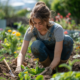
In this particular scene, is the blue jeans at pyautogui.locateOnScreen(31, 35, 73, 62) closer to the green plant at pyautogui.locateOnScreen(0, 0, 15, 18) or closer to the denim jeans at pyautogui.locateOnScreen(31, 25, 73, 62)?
the denim jeans at pyautogui.locateOnScreen(31, 25, 73, 62)

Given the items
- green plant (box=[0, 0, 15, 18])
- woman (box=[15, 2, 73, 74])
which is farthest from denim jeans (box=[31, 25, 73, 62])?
green plant (box=[0, 0, 15, 18])

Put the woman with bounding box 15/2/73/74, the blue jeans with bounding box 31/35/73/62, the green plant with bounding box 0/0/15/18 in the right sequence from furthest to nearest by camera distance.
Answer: the green plant with bounding box 0/0/15/18 < the blue jeans with bounding box 31/35/73/62 < the woman with bounding box 15/2/73/74

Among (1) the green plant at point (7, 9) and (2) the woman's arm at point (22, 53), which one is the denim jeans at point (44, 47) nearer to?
(2) the woman's arm at point (22, 53)

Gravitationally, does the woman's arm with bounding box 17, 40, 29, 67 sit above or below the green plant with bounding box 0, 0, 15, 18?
below

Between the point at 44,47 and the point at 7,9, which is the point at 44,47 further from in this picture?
the point at 7,9

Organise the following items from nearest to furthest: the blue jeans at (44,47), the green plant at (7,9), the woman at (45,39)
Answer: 1. the woman at (45,39)
2. the blue jeans at (44,47)
3. the green plant at (7,9)

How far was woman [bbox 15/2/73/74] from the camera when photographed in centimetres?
162

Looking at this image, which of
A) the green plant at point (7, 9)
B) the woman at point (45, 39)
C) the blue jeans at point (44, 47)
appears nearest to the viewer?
the woman at point (45, 39)

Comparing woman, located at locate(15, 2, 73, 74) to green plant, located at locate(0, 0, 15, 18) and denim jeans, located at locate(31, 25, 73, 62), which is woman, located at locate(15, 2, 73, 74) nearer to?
denim jeans, located at locate(31, 25, 73, 62)

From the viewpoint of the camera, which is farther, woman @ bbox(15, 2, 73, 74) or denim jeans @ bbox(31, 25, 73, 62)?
denim jeans @ bbox(31, 25, 73, 62)

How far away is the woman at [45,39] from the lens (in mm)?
1620

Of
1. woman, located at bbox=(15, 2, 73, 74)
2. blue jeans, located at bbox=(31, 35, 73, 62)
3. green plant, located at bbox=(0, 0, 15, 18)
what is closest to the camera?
woman, located at bbox=(15, 2, 73, 74)

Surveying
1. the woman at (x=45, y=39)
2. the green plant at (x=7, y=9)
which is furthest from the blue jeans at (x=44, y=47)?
the green plant at (x=7, y=9)

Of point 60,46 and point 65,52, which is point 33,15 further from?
point 65,52
